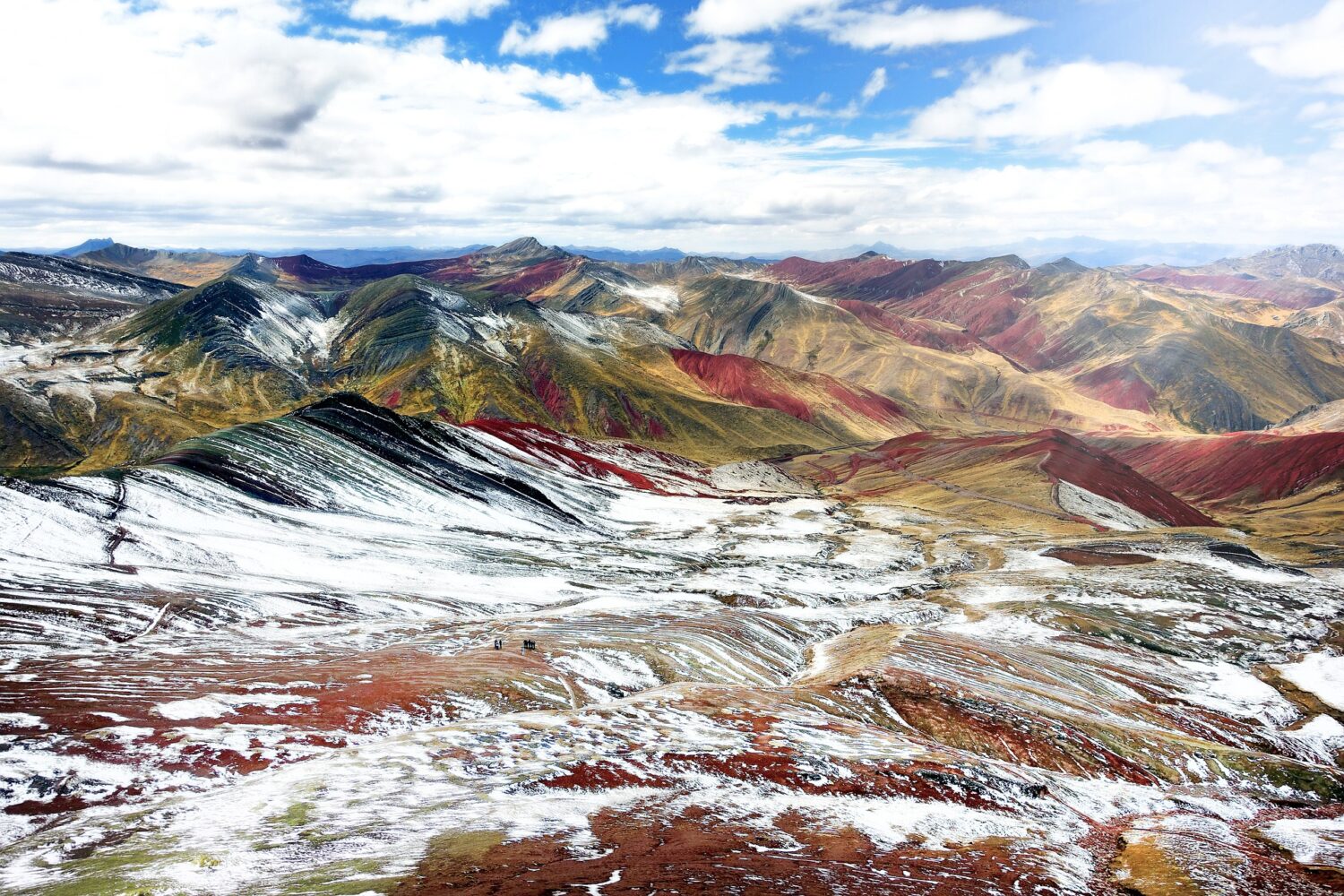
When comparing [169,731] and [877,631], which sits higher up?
[169,731]

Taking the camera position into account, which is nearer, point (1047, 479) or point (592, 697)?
point (592, 697)

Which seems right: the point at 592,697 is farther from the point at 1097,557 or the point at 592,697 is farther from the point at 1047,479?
the point at 1047,479

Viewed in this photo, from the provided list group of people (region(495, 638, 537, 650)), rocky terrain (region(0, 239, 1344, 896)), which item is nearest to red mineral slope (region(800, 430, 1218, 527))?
rocky terrain (region(0, 239, 1344, 896))

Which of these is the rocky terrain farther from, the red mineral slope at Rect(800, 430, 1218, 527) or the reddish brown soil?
the red mineral slope at Rect(800, 430, 1218, 527)

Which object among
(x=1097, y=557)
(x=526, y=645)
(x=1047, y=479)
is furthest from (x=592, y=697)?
(x=1047, y=479)

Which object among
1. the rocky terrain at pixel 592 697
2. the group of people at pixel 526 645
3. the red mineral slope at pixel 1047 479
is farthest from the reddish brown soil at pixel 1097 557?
the group of people at pixel 526 645

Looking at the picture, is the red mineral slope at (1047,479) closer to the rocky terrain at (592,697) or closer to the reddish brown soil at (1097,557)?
the reddish brown soil at (1097,557)

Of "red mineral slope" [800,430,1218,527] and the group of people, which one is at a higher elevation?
the group of people

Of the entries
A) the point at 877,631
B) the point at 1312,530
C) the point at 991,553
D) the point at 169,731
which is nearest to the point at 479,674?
the point at 169,731

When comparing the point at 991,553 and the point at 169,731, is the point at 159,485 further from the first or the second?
the point at 991,553

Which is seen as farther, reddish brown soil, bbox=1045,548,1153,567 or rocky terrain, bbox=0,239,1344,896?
reddish brown soil, bbox=1045,548,1153,567

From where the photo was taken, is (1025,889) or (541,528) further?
(541,528)
